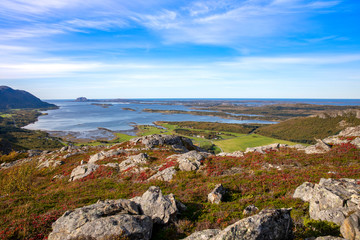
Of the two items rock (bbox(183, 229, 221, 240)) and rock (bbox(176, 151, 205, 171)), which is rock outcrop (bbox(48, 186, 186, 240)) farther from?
rock (bbox(176, 151, 205, 171))

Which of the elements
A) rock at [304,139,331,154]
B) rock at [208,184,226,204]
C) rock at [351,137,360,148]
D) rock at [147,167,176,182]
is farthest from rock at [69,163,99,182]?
rock at [351,137,360,148]

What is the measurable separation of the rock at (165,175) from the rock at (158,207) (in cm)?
1039

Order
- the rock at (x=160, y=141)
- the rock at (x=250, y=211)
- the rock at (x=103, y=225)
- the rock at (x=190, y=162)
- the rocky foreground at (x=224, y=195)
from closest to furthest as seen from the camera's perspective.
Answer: the rocky foreground at (x=224, y=195)
the rock at (x=103, y=225)
the rock at (x=250, y=211)
the rock at (x=190, y=162)
the rock at (x=160, y=141)

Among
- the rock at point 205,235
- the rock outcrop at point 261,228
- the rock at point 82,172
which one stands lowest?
the rock at point 82,172

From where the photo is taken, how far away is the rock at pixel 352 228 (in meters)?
8.07

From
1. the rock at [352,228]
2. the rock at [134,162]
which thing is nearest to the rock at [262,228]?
the rock at [352,228]

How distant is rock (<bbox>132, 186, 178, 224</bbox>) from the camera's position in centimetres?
1229

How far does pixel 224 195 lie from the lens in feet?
54.3

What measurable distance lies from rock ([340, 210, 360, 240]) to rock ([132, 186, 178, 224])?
30.9 ft

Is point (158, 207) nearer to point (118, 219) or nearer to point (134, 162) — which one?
point (118, 219)

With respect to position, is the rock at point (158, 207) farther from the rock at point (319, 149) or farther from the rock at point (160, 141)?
the rock at point (160, 141)

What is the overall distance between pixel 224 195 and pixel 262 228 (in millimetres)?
8432

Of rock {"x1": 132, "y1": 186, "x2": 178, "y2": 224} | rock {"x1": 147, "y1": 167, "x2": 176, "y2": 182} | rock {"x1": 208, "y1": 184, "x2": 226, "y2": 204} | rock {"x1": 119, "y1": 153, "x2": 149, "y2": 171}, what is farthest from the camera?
rock {"x1": 119, "y1": 153, "x2": 149, "y2": 171}

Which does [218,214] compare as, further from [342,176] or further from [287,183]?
[342,176]
